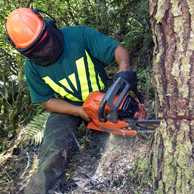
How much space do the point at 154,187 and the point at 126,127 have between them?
66 centimetres

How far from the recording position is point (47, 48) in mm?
2152

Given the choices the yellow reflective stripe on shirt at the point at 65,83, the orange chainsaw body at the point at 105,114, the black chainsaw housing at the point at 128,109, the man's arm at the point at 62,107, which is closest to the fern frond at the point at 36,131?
the man's arm at the point at 62,107

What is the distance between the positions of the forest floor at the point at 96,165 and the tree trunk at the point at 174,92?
273 mm

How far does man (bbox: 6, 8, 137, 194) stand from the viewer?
6.70ft

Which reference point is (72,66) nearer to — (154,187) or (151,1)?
(151,1)

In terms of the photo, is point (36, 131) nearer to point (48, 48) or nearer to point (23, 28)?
point (48, 48)

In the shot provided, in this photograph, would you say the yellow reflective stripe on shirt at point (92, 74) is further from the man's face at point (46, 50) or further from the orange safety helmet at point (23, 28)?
the orange safety helmet at point (23, 28)

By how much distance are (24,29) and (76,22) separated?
297 centimetres

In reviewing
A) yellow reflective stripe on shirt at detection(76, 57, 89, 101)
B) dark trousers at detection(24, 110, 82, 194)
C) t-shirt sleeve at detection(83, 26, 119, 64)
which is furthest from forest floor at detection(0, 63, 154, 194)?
t-shirt sleeve at detection(83, 26, 119, 64)

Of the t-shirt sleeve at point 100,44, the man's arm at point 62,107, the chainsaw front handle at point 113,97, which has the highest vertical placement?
the t-shirt sleeve at point 100,44

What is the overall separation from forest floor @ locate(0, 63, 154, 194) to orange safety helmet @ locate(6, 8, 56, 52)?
1508 mm

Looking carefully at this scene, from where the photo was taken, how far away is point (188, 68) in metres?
1.17

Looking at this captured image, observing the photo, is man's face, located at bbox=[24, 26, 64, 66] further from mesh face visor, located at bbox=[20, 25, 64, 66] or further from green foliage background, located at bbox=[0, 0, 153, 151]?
green foliage background, located at bbox=[0, 0, 153, 151]

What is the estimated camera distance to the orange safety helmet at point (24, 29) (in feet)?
6.55
